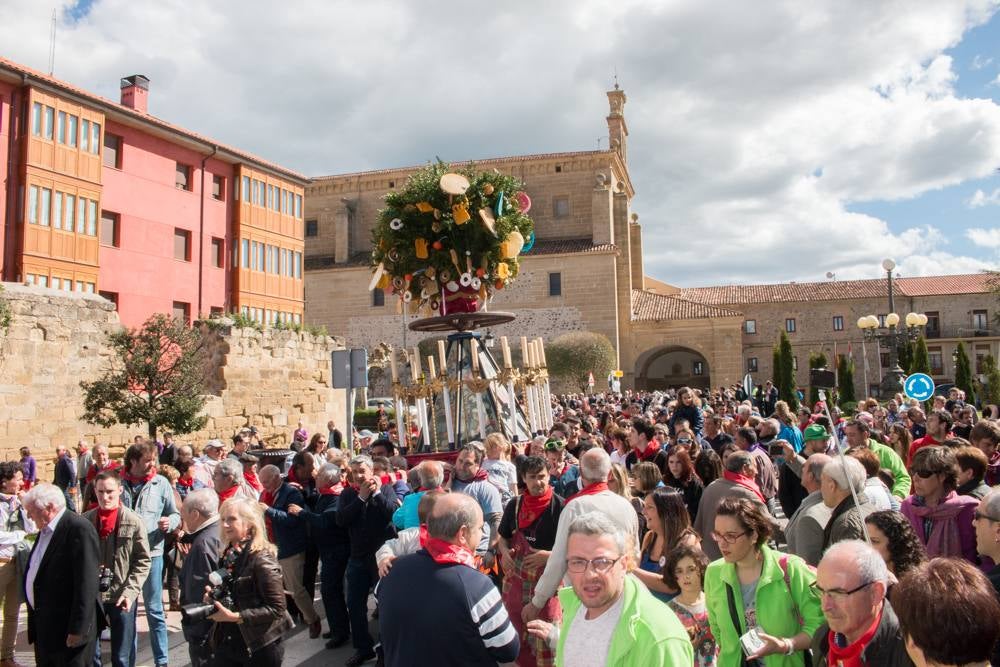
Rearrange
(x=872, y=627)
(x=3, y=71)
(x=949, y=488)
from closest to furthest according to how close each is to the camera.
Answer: (x=872, y=627)
(x=949, y=488)
(x=3, y=71)

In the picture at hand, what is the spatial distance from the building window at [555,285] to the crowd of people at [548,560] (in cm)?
3652

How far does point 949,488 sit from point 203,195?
2601 cm

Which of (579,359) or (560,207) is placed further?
(560,207)

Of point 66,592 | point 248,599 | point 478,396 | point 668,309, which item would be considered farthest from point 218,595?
point 668,309

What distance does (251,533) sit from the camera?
13.5 feet

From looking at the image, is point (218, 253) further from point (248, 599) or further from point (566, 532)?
point (566, 532)

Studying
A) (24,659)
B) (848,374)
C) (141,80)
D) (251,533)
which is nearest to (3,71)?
(141,80)

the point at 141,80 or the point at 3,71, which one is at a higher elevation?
the point at 141,80

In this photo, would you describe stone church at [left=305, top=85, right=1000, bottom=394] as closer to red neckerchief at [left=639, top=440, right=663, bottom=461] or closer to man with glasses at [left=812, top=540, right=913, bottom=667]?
red neckerchief at [left=639, top=440, right=663, bottom=461]

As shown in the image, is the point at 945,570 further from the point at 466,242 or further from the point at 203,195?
the point at 203,195

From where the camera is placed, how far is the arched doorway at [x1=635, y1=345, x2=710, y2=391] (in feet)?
Result: 160

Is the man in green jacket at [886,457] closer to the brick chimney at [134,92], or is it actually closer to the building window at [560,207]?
the brick chimney at [134,92]

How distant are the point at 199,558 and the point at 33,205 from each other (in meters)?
19.6

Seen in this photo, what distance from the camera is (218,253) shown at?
27.1 metres
